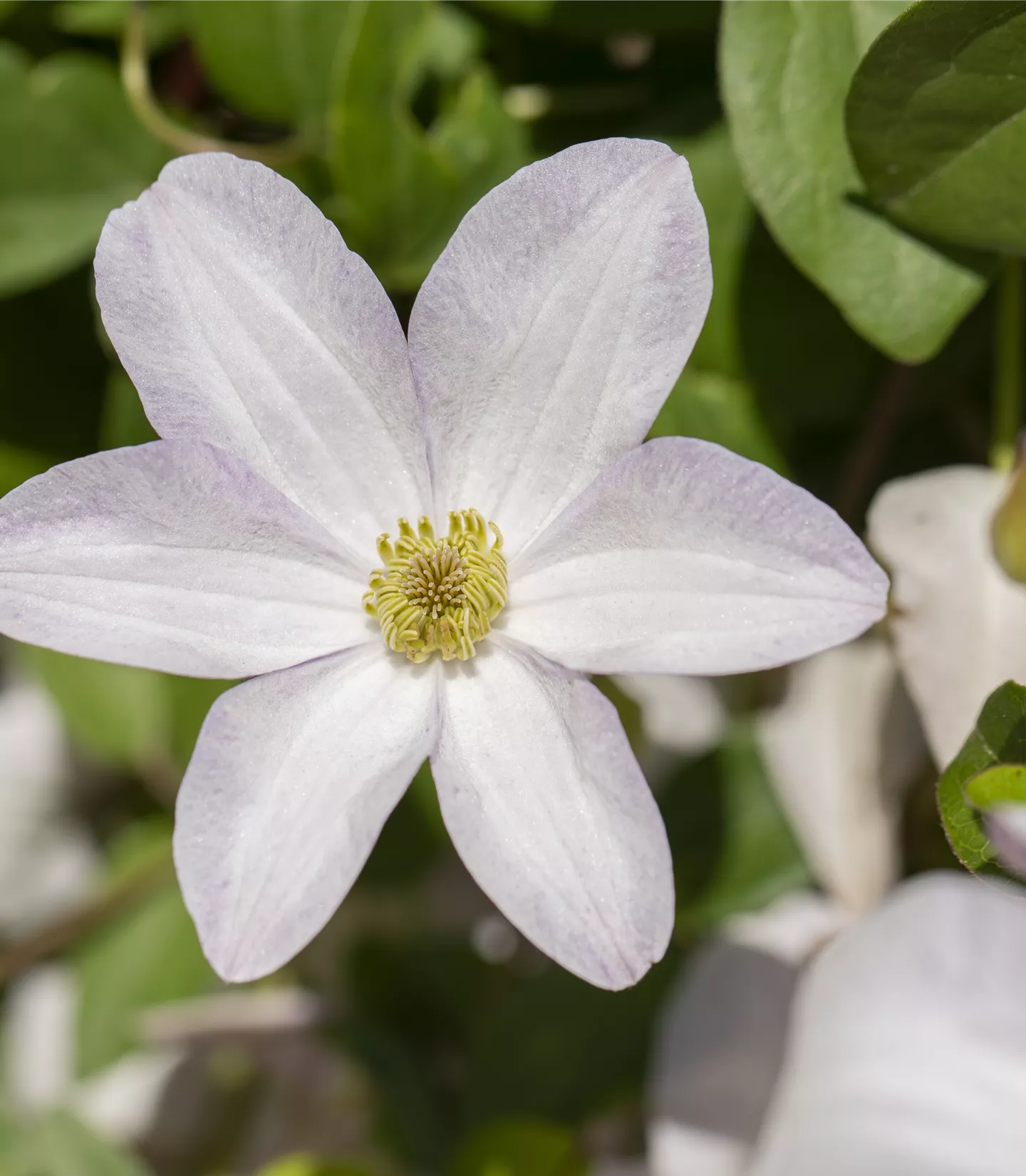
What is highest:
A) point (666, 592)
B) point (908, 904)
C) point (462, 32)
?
point (462, 32)

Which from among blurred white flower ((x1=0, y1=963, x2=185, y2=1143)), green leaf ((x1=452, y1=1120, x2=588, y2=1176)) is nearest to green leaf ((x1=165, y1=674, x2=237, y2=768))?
blurred white flower ((x1=0, y1=963, x2=185, y2=1143))

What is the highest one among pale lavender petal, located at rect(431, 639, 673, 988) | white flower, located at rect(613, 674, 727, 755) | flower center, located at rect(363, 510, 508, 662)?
flower center, located at rect(363, 510, 508, 662)

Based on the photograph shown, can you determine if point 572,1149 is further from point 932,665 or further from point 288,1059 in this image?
point 932,665

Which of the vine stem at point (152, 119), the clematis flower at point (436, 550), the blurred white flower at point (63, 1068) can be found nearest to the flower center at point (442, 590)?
the clematis flower at point (436, 550)

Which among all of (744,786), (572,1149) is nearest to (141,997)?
(572,1149)

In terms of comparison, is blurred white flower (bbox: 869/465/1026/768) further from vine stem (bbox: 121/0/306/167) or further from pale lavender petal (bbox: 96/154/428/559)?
vine stem (bbox: 121/0/306/167)

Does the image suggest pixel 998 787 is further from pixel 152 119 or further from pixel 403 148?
pixel 152 119

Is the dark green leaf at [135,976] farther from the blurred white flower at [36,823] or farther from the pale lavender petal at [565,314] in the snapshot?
the pale lavender petal at [565,314]
